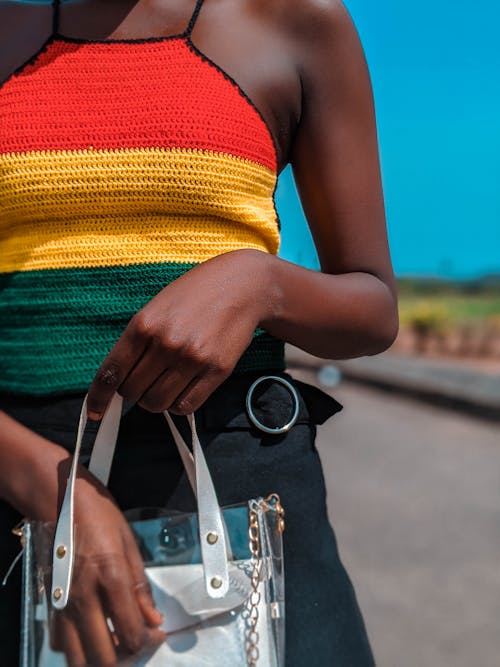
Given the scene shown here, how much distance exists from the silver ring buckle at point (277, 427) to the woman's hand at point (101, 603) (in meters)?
0.22

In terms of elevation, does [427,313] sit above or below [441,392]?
below

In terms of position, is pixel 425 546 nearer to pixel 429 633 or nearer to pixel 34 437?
pixel 429 633

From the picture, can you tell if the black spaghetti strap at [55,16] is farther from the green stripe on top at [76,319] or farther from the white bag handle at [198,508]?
the white bag handle at [198,508]

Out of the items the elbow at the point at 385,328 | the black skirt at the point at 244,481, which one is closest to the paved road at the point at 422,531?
the elbow at the point at 385,328

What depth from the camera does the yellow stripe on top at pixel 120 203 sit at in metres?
1.16

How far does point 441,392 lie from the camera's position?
7.91m

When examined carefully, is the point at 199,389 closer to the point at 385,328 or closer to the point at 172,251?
the point at 172,251

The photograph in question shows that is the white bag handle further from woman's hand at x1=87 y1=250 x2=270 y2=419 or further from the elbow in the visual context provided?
the elbow

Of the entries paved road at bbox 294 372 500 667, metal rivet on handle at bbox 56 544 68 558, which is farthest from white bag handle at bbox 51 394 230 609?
paved road at bbox 294 372 500 667

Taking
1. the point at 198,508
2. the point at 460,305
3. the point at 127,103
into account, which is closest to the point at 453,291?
the point at 460,305

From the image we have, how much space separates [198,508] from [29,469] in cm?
22

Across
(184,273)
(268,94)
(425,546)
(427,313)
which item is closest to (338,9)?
(268,94)

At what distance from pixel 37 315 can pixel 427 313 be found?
1461cm

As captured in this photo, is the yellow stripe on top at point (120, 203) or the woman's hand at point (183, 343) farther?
the yellow stripe on top at point (120, 203)
